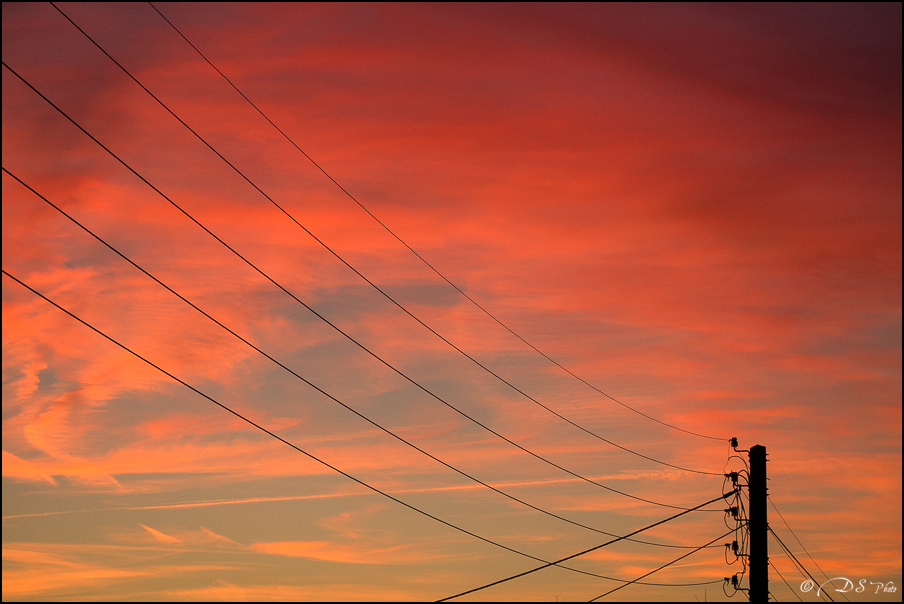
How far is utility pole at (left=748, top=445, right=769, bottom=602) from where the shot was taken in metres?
31.6

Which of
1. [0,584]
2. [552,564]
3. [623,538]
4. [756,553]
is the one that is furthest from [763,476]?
[0,584]

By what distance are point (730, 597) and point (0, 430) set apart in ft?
81.8

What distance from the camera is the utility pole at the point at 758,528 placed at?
31.6 m

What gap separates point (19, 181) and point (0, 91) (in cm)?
415

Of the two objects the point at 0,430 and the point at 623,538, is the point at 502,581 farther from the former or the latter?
the point at 0,430

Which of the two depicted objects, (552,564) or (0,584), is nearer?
(0,584)

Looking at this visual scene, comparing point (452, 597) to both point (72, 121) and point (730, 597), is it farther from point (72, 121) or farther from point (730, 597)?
point (72, 121)

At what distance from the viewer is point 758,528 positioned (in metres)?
32.3

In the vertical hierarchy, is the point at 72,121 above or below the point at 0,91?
below

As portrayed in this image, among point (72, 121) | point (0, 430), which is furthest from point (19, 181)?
point (0, 430)

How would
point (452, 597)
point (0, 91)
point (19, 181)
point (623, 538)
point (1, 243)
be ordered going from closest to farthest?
point (19, 181) → point (1, 243) → point (0, 91) → point (452, 597) → point (623, 538)

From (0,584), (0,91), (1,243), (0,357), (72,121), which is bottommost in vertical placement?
(0,584)

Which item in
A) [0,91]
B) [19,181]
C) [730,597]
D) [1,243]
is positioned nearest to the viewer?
[19,181]

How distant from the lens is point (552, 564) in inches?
1280
